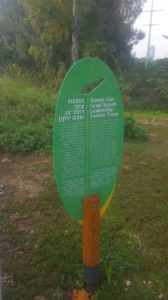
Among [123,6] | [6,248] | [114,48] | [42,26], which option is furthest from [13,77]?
[6,248]

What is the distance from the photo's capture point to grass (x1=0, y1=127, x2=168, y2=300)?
2342mm

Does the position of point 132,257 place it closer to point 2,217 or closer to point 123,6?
point 2,217

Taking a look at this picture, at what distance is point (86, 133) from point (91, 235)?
2.13ft

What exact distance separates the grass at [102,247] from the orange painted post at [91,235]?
0.52ft

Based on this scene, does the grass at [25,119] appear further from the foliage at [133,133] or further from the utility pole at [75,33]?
the utility pole at [75,33]

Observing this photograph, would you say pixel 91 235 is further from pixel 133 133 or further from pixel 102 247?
pixel 133 133

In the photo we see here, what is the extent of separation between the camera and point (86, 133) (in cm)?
202

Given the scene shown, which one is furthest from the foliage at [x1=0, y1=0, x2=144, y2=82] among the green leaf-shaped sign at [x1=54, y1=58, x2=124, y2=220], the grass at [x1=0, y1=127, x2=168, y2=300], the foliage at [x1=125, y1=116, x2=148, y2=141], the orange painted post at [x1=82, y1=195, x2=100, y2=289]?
the orange painted post at [x1=82, y1=195, x2=100, y2=289]

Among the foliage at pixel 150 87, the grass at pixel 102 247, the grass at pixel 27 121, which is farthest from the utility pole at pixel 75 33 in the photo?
the grass at pixel 102 247

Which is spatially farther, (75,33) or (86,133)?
(75,33)

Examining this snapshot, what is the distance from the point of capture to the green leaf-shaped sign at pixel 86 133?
1.94 meters

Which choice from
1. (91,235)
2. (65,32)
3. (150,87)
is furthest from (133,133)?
(65,32)

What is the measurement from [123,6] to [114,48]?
79.6 inches

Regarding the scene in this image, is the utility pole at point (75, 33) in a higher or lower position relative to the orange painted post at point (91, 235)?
higher
